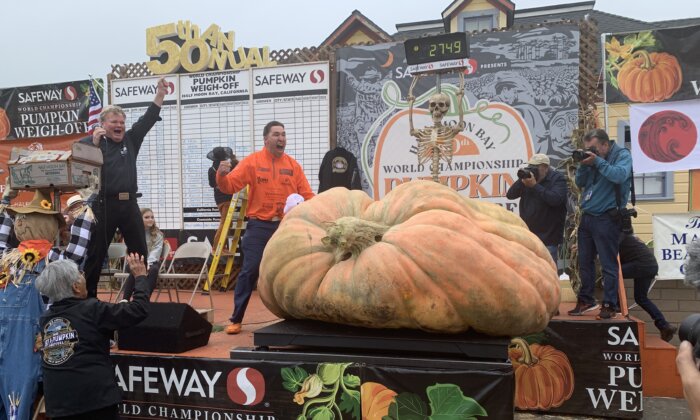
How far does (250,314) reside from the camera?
507 cm

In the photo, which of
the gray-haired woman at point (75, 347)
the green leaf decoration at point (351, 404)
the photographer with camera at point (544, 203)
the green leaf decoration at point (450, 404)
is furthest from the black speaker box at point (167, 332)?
the photographer with camera at point (544, 203)

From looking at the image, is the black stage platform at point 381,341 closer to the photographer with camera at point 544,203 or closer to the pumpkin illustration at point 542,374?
the pumpkin illustration at point 542,374

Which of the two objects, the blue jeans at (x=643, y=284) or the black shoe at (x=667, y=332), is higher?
the blue jeans at (x=643, y=284)

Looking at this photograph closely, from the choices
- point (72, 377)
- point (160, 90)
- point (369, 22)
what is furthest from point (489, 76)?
point (369, 22)

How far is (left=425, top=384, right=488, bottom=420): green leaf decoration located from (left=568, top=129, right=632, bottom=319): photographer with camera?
2.29 m

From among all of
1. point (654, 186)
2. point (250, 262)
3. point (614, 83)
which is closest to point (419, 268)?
point (250, 262)

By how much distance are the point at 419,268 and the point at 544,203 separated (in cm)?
326

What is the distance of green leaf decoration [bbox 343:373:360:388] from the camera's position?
2534 millimetres

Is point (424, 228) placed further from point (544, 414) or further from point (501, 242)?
point (544, 414)

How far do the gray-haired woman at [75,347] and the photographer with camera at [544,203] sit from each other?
3.82m

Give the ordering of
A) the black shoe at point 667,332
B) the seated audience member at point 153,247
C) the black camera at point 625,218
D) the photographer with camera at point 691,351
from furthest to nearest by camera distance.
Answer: the seated audience member at point 153,247, the black shoe at point 667,332, the black camera at point 625,218, the photographer with camera at point 691,351

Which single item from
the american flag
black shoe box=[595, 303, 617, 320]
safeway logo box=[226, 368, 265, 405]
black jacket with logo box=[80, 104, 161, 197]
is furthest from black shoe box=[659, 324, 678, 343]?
the american flag

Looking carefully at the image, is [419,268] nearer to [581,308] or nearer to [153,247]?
[581,308]

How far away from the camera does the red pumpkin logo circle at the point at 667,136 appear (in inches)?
242
